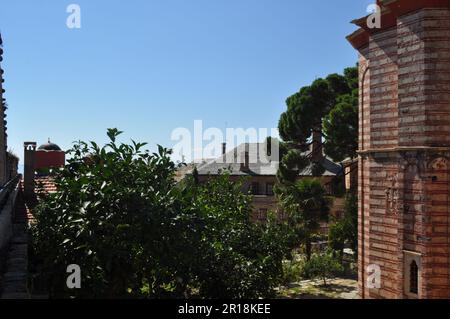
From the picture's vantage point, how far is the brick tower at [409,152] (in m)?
11.3

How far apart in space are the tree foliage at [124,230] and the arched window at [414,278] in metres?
4.68

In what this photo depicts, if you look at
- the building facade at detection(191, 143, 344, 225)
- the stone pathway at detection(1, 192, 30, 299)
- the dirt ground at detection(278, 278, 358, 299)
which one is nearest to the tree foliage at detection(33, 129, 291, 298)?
the stone pathway at detection(1, 192, 30, 299)

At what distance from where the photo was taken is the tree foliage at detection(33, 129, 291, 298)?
357 inches

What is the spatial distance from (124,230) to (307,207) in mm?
19468

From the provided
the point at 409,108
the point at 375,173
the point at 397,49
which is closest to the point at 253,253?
the point at 375,173

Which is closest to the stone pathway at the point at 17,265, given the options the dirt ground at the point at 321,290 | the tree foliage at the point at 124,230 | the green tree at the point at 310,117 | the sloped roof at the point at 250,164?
the tree foliage at the point at 124,230

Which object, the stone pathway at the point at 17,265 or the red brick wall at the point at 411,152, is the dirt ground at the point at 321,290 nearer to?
the red brick wall at the point at 411,152

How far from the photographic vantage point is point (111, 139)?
34.2 feet

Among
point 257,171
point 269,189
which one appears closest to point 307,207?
point 269,189

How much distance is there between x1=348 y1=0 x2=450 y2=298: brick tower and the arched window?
27mm

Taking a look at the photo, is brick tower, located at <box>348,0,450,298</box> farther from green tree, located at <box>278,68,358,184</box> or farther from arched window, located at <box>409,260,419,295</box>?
green tree, located at <box>278,68,358,184</box>

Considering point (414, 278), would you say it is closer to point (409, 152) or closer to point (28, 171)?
point (409, 152)

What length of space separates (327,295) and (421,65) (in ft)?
47.7
